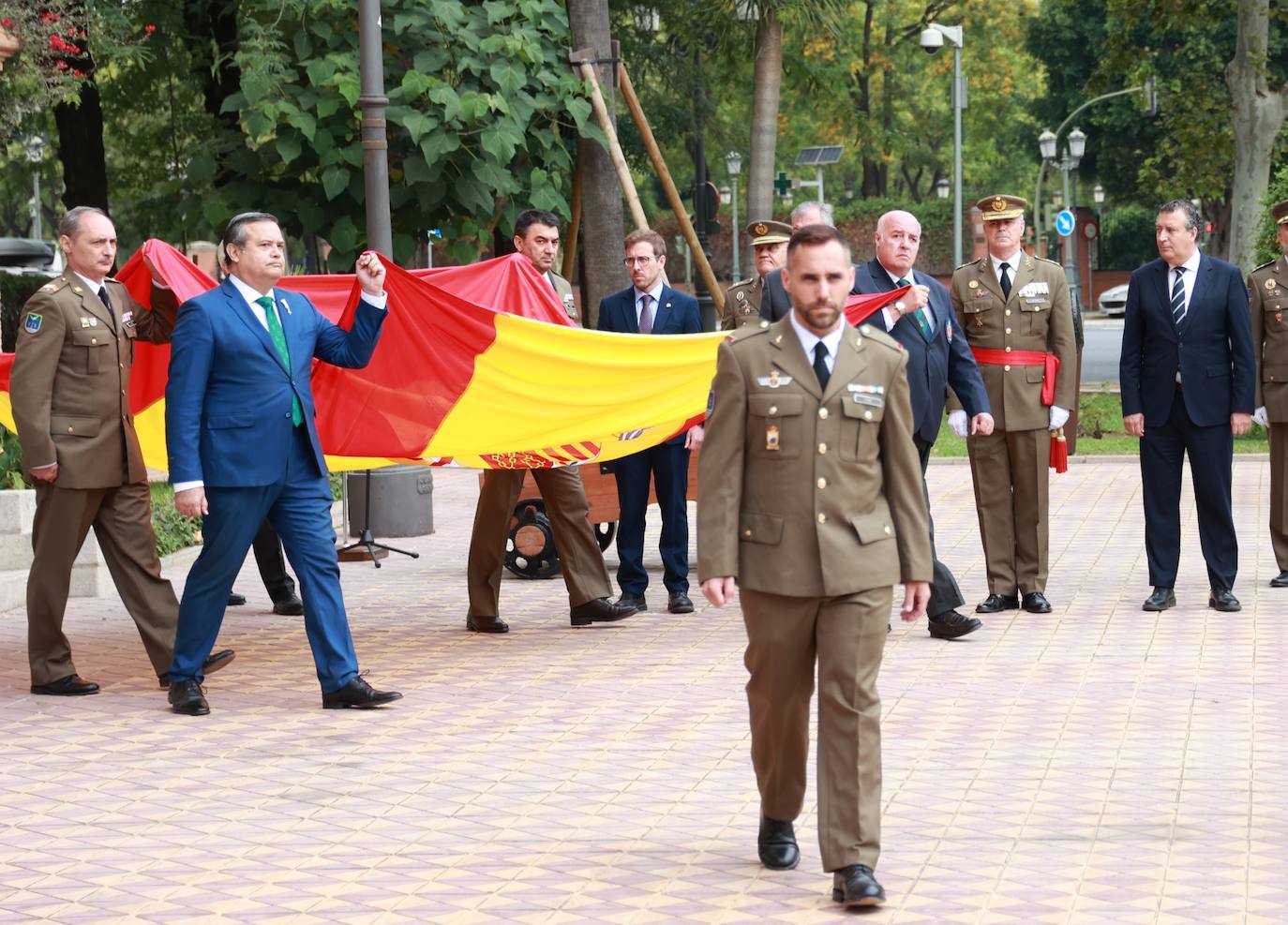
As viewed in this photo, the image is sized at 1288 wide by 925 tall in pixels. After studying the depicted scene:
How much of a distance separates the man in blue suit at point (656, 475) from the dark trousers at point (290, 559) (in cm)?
286

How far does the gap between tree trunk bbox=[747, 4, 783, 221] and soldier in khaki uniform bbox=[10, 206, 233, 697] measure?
14.4 m

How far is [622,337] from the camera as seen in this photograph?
32.4ft

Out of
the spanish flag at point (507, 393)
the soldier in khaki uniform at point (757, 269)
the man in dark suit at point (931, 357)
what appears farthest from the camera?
the soldier in khaki uniform at point (757, 269)

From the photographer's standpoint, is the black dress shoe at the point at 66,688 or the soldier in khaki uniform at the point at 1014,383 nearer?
the black dress shoe at the point at 66,688

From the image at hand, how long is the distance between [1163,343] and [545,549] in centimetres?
420

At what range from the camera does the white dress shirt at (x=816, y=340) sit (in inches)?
211

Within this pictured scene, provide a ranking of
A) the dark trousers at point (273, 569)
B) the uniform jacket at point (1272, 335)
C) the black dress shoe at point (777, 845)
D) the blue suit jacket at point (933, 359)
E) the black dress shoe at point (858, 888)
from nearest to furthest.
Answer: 1. the black dress shoe at point (858, 888)
2. the black dress shoe at point (777, 845)
3. the blue suit jacket at point (933, 359)
4. the dark trousers at point (273, 569)
5. the uniform jacket at point (1272, 335)

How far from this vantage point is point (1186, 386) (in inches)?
402

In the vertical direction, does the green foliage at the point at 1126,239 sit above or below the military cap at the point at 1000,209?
above

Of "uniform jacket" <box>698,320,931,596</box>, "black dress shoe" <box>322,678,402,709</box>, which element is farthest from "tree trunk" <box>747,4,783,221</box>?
"uniform jacket" <box>698,320,931,596</box>

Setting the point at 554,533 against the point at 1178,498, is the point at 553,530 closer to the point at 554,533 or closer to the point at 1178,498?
the point at 554,533

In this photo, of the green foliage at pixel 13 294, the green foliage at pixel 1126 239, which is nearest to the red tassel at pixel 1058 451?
the green foliage at pixel 13 294

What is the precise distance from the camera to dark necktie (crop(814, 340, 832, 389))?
5.35 meters

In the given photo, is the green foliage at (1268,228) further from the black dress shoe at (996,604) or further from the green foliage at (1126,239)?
the green foliage at (1126,239)
